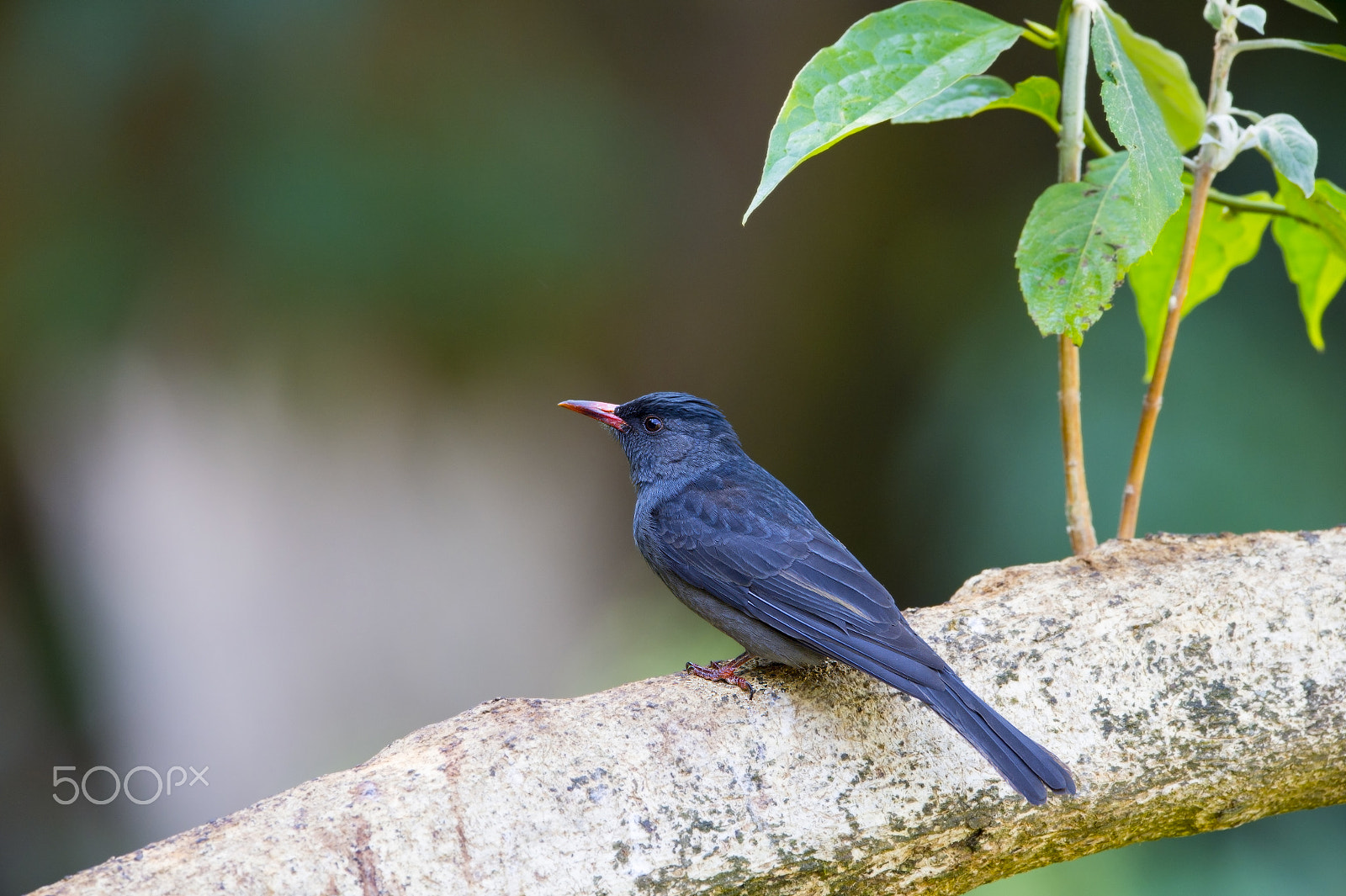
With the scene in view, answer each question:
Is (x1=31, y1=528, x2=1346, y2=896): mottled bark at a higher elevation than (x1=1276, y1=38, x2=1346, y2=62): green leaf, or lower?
lower

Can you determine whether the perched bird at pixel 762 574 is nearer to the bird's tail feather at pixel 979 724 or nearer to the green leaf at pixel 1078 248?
the bird's tail feather at pixel 979 724

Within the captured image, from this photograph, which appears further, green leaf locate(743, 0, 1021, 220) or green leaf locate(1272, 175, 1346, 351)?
green leaf locate(1272, 175, 1346, 351)

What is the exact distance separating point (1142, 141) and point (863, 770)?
125 cm

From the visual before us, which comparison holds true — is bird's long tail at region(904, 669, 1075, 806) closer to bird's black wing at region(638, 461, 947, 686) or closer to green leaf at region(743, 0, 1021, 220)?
bird's black wing at region(638, 461, 947, 686)

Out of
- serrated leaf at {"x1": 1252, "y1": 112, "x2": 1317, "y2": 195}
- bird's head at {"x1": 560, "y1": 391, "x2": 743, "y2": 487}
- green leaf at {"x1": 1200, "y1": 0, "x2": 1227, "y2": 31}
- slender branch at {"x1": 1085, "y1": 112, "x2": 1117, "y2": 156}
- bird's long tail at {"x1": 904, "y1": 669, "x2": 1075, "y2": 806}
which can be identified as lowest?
bird's long tail at {"x1": 904, "y1": 669, "x2": 1075, "y2": 806}

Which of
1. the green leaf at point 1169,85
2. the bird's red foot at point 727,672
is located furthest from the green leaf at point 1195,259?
the bird's red foot at point 727,672

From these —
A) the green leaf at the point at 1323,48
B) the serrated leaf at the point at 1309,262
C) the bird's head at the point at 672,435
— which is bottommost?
the bird's head at the point at 672,435

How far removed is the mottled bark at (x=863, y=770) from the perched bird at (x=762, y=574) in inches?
4.0

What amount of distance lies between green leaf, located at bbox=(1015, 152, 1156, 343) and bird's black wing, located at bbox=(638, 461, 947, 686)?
2.29 feet

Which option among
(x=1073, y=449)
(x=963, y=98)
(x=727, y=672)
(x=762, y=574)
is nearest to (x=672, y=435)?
(x=762, y=574)

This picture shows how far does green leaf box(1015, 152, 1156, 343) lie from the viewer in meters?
2.04

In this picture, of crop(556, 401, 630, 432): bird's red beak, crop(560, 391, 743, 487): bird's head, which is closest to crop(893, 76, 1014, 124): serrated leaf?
crop(560, 391, 743, 487): bird's head

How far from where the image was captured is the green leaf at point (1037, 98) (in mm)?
2336

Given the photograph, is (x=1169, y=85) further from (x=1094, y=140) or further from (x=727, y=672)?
(x=727, y=672)
